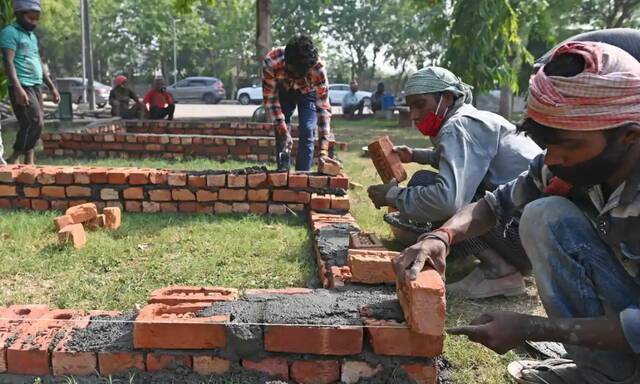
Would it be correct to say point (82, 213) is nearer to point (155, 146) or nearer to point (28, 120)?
point (28, 120)

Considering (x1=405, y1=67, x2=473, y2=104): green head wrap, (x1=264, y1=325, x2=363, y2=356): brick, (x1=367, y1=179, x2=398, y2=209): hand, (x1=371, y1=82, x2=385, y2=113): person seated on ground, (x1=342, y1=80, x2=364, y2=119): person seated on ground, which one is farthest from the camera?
(x1=371, y1=82, x2=385, y2=113): person seated on ground

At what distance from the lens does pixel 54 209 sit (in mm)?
4477

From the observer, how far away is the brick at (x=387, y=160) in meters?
3.40

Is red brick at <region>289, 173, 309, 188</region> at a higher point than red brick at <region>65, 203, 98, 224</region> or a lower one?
higher

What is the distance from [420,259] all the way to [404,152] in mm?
1789

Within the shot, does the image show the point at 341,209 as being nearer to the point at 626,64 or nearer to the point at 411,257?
the point at 411,257

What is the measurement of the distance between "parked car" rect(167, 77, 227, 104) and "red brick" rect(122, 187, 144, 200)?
1059 inches

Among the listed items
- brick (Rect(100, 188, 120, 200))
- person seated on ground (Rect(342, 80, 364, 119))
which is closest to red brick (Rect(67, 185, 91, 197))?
brick (Rect(100, 188, 120, 200))

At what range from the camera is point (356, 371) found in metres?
2.01

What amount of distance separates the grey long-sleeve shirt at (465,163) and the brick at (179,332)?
1.29m

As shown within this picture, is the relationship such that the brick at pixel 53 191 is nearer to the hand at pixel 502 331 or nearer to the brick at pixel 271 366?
the brick at pixel 271 366

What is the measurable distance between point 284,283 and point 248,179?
152 centimetres

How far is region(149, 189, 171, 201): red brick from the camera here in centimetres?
444

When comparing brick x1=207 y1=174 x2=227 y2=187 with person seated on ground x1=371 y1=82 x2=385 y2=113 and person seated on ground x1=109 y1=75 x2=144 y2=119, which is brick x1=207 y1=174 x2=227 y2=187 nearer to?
Answer: person seated on ground x1=109 y1=75 x2=144 y2=119
